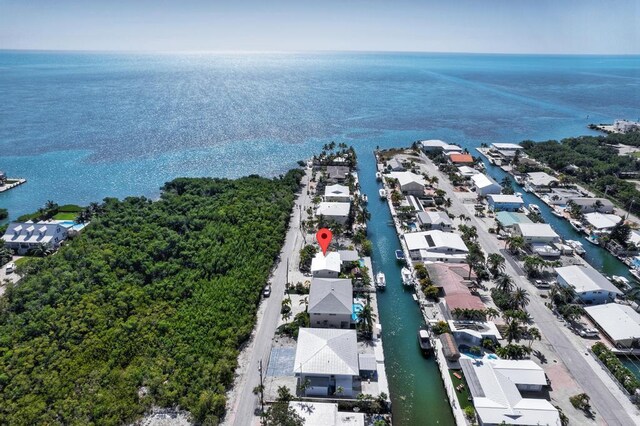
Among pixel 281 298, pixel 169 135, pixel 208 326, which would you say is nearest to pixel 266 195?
pixel 281 298

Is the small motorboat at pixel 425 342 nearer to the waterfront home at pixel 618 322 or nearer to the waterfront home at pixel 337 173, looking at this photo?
the waterfront home at pixel 618 322

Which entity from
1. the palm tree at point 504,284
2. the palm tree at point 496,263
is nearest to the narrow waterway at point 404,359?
the palm tree at point 504,284

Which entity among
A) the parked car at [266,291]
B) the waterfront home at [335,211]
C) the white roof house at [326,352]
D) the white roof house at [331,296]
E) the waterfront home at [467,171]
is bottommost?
the parked car at [266,291]

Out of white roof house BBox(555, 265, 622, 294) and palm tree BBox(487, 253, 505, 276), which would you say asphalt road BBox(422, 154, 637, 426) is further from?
white roof house BBox(555, 265, 622, 294)

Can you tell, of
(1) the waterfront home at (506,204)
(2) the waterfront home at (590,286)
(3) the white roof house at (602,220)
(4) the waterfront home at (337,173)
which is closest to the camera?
(2) the waterfront home at (590,286)

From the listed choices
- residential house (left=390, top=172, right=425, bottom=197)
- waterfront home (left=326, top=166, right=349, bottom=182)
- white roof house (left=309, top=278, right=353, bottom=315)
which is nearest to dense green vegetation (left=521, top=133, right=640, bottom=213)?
residential house (left=390, top=172, right=425, bottom=197)

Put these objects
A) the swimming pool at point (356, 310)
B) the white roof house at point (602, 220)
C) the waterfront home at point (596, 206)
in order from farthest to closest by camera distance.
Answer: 1. the waterfront home at point (596, 206)
2. the white roof house at point (602, 220)
3. the swimming pool at point (356, 310)

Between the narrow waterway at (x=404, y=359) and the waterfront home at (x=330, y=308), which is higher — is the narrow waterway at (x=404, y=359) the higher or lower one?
the lower one
